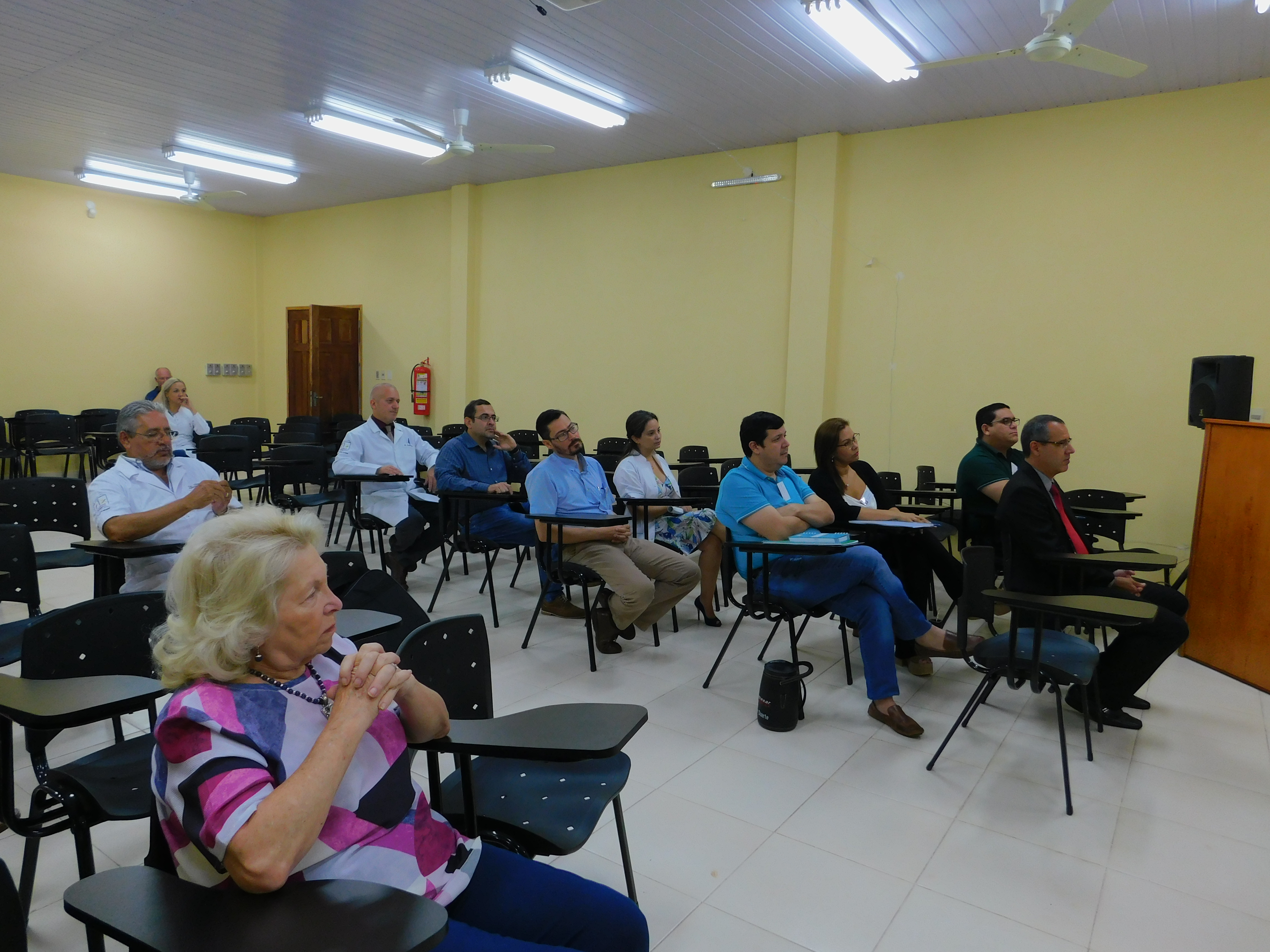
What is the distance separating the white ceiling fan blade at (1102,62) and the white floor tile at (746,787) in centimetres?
363

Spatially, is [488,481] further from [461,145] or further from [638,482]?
[461,145]

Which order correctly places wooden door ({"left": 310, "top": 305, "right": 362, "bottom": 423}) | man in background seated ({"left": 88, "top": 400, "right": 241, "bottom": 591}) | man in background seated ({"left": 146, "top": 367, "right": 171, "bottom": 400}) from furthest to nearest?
1. man in background seated ({"left": 146, "top": 367, "right": 171, "bottom": 400})
2. wooden door ({"left": 310, "top": 305, "right": 362, "bottom": 423})
3. man in background seated ({"left": 88, "top": 400, "right": 241, "bottom": 591})

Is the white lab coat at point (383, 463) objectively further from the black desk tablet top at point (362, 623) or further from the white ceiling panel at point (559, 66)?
the black desk tablet top at point (362, 623)

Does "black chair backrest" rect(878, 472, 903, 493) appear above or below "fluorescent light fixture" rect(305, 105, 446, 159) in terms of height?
below

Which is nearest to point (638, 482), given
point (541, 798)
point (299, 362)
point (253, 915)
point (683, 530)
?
point (683, 530)

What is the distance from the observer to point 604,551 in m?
3.86

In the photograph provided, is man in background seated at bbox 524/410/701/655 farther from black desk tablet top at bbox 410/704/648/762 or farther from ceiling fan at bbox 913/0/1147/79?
ceiling fan at bbox 913/0/1147/79

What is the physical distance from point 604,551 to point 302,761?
2738 mm

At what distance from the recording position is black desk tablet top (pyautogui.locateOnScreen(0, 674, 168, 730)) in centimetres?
147

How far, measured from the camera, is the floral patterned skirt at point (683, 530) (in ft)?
15.0

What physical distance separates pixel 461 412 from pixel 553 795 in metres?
7.76

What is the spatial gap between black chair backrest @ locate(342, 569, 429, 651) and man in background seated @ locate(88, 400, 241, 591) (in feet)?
3.26

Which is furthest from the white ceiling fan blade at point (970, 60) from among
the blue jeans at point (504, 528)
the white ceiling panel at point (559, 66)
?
the blue jeans at point (504, 528)

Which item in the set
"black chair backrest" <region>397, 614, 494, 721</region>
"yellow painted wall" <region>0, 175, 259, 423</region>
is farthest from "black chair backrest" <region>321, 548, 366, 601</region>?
"yellow painted wall" <region>0, 175, 259, 423</region>
